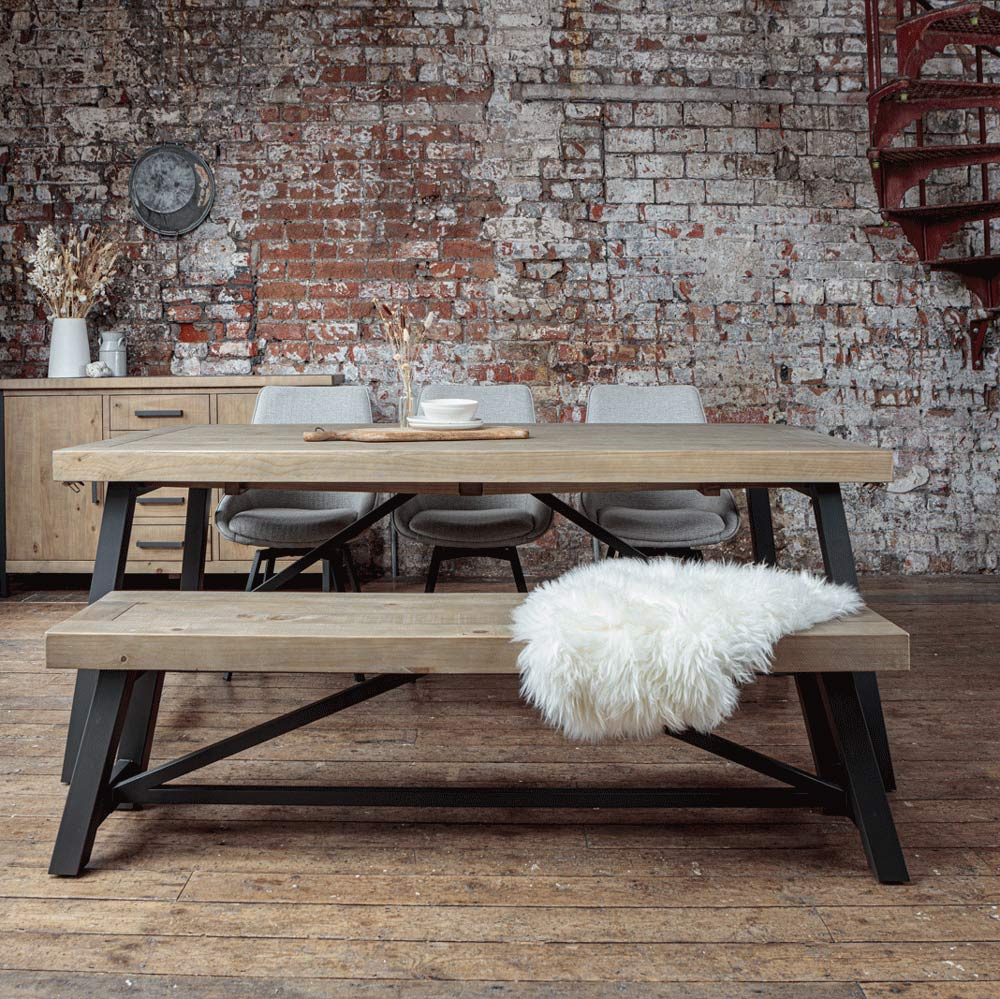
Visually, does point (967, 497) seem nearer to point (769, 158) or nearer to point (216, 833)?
point (769, 158)

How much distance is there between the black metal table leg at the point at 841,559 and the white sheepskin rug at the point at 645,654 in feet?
1.52

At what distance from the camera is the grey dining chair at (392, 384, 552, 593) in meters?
2.80

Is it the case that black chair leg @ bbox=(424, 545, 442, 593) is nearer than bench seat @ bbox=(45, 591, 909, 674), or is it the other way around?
bench seat @ bbox=(45, 591, 909, 674)

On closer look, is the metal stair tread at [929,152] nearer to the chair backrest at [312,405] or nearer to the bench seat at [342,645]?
the chair backrest at [312,405]

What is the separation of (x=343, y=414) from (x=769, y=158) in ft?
7.96

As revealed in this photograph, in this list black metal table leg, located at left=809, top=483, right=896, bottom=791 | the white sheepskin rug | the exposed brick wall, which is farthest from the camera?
the exposed brick wall

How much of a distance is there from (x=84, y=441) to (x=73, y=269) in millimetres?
828

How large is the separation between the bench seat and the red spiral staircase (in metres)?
2.91

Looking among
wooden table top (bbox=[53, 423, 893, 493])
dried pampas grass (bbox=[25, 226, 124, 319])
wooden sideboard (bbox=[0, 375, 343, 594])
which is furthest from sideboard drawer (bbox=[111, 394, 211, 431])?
wooden table top (bbox=[53, 423, 893, 493])

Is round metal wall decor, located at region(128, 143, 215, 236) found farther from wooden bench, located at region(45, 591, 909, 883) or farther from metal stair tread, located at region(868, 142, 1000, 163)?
metal stair tread, located at region(868, 142, 1000, 163)

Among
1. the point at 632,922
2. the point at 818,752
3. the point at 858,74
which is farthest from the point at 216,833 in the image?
the point at 858,74

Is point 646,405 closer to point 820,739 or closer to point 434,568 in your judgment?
point 434,568

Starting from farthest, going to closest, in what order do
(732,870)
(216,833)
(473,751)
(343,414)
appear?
(343,414) → (473,751) → (216,833) → (732,870)

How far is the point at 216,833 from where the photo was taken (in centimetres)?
171
